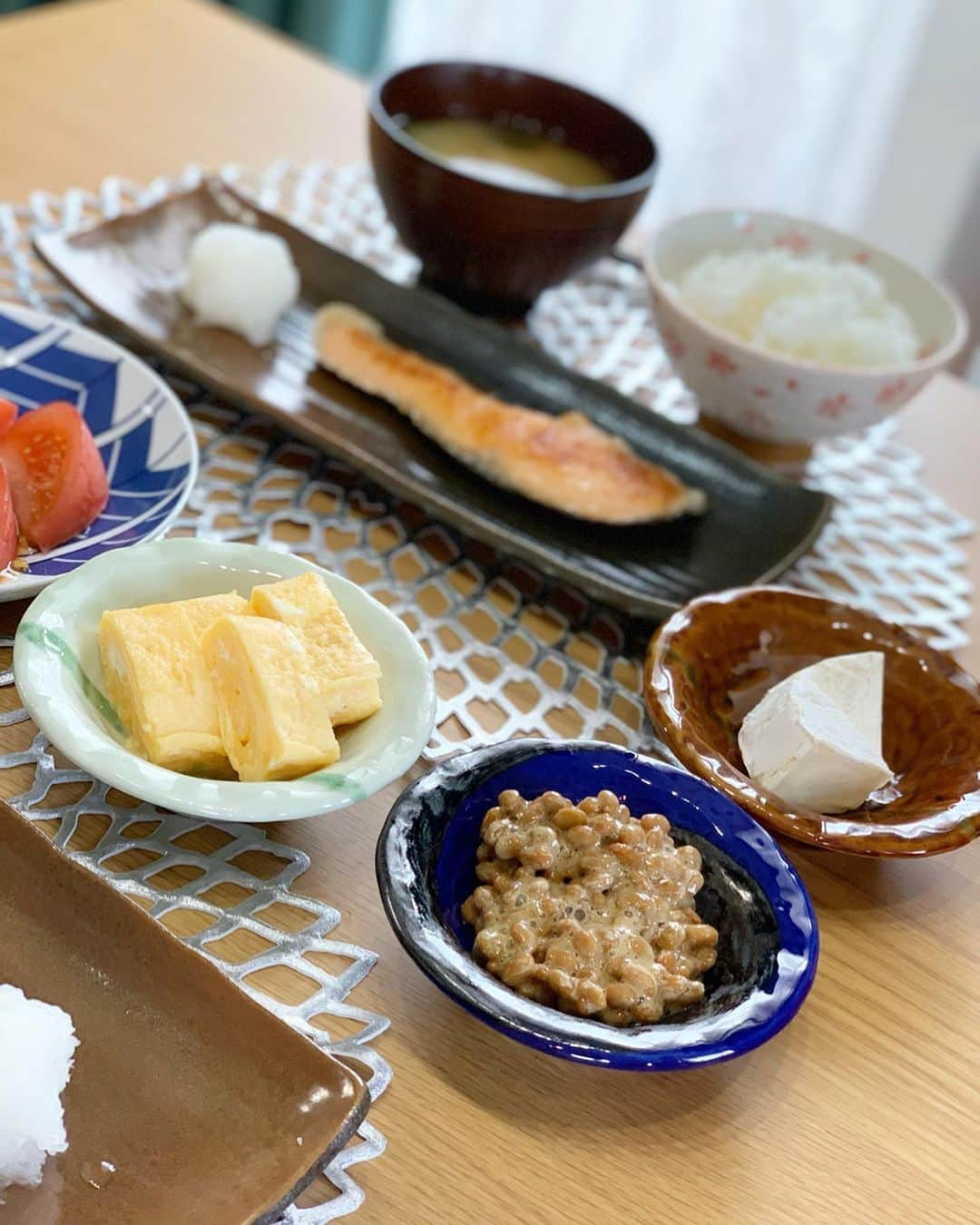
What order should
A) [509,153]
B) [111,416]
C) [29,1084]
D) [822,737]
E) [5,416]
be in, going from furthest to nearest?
[509,153]
[111,416]
[5,416]
[822,737]
[29,1084]

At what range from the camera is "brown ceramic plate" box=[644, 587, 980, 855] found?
859 mm

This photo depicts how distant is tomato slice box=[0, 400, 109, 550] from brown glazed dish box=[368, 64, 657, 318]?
54 centimetres

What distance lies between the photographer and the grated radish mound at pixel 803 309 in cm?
131

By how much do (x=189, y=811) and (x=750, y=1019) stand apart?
1.09 ft

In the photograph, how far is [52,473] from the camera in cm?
96

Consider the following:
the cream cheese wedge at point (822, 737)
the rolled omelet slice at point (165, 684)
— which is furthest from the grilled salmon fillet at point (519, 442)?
the rolled omelet slice at point (165, 684)

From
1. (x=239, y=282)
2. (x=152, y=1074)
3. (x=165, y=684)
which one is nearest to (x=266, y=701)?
(x=165, y=684)

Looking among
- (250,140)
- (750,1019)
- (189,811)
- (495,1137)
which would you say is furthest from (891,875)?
(250,140)

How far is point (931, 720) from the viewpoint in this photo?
39.3 inches

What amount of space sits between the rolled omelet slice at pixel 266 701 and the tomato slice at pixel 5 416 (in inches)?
12.0

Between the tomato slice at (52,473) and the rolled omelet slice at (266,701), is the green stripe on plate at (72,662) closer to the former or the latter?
the rolled omelet slice at (266,701)

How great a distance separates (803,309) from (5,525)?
813mm

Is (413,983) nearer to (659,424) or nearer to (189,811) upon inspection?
(189,811)

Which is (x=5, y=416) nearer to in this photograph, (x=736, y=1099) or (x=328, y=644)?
(x=328, y=644)
